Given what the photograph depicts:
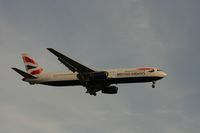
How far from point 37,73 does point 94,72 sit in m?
13.1

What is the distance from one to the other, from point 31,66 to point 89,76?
15.9 meters

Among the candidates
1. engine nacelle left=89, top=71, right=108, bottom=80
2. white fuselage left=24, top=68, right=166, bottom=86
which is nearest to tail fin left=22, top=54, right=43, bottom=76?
white fuselage left=24, top=68, right=166, bottom=86

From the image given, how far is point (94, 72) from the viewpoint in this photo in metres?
71.7

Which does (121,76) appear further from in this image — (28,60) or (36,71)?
(28,60)

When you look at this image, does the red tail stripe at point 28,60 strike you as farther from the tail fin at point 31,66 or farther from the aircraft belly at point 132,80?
the aircraft belly at point 132,80

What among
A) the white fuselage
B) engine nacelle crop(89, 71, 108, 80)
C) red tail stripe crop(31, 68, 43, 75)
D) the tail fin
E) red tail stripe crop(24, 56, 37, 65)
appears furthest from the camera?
red tail stripe crop(24, 56, 37, 65)

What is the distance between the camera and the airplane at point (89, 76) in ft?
230

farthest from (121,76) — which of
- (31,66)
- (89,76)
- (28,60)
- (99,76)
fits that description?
(28,60)

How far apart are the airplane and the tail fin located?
236 cm

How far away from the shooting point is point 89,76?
234 ft

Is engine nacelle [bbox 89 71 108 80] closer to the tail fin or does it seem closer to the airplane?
the airplane

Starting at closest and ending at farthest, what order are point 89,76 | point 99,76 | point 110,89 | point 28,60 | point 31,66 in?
1. point 99,76
2. point 89,76
3. point 110,89
4. point 31,66
5. point 28,60

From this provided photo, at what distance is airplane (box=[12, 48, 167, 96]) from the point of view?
230 ft

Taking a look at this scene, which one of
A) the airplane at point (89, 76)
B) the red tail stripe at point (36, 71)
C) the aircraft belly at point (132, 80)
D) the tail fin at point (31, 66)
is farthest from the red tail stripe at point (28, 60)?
the aircraft belly at point (132, 80)
